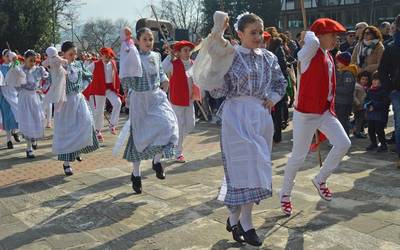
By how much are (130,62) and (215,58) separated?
2088 mm

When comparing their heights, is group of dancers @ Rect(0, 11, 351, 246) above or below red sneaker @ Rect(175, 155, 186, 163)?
above

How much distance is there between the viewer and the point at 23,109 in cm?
956

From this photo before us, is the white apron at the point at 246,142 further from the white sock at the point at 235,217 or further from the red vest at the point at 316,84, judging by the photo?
the red vest at the point at 316,84

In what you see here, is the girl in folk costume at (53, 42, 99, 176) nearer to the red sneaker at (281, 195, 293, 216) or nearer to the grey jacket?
the red sneaker at (281, 195, 293, 216)

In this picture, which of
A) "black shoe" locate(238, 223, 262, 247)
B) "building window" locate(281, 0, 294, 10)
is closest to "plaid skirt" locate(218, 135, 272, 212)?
"black shoe" locate(238, 223, 262, 247)

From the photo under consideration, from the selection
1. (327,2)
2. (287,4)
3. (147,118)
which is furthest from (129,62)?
(287,4)

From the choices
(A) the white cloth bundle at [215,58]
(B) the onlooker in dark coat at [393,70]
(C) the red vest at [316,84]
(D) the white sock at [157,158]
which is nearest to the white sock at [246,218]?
(A) the white cloth bundle at [215,58]

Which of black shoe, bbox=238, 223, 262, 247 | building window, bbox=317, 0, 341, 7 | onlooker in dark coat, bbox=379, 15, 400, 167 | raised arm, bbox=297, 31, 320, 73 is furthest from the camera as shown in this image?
building window, bbox=317, 0, 341, 7

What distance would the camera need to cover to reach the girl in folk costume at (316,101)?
489 cm

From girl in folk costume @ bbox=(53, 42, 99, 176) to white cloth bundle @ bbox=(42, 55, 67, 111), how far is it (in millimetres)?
161

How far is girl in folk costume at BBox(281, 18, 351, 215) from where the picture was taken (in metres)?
4.89

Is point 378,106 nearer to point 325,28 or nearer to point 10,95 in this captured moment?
point 325,28

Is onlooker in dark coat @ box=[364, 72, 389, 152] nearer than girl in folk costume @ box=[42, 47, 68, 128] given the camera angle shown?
No

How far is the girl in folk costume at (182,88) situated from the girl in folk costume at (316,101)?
3132mm
